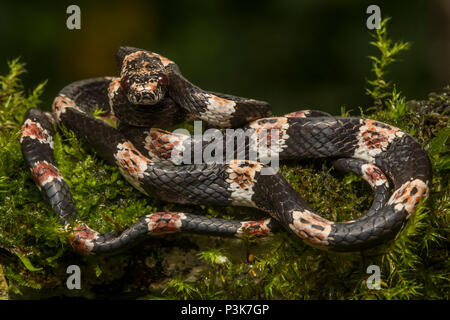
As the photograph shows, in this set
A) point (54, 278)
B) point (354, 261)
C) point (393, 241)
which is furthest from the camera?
point (54, 278)

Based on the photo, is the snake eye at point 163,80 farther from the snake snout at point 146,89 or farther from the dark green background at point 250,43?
the dark green background at point 250,43

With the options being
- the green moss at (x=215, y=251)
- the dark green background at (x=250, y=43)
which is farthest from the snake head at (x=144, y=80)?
the dark green background at (x=250, y=43)

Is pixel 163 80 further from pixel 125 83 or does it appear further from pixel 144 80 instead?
pixel 125 83

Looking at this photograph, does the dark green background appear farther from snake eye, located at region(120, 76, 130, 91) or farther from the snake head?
snake eye, located at region(120, 76, 130, 91)

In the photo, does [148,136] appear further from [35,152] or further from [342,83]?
[342,83]

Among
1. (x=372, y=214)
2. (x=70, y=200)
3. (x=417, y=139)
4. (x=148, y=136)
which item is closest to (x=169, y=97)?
(x=148, y=136)

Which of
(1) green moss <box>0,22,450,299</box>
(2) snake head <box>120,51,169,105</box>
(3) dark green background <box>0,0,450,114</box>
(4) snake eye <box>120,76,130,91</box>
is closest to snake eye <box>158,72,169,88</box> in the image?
(2) snake head <box>120,51,169,105</box>

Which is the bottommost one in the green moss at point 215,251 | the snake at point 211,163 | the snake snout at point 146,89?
the green moss at point 215,251

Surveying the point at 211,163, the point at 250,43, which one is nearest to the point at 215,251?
the point at 211,163
